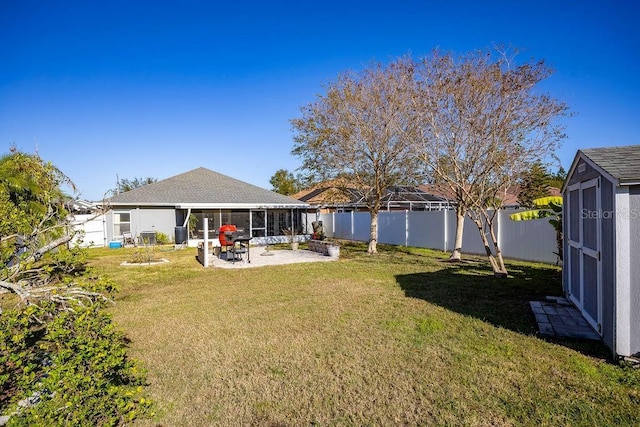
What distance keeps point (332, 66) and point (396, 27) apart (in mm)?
3718

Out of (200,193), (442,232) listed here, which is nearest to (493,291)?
(442,232)

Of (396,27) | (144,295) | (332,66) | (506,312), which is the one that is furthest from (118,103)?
(506,312)

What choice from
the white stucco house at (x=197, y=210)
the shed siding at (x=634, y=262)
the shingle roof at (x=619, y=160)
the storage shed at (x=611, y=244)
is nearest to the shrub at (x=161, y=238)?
the white stucco house at (x=197, y=210)

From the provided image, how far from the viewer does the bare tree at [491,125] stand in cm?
1045

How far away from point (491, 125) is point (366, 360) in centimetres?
863

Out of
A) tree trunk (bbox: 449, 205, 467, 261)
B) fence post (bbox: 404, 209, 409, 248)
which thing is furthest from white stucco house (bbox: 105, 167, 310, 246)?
tree trunk (bbox: 449, 205, 467, 261)

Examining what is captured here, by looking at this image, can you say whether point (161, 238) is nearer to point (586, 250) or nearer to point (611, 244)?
point (586, 250)

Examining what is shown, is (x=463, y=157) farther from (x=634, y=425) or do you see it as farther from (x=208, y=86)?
(x=208, y=86)

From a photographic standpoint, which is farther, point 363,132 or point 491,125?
point 363,132

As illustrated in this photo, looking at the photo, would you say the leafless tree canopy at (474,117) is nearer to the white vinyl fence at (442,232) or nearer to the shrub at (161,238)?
the white vinyl fence at (442,232)

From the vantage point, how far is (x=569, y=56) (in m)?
12.0

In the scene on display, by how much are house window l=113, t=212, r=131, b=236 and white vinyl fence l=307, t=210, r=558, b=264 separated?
38.9 feet

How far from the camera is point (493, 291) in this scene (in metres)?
8.38

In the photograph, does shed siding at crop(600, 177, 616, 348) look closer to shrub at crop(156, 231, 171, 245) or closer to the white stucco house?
the white stucco house
